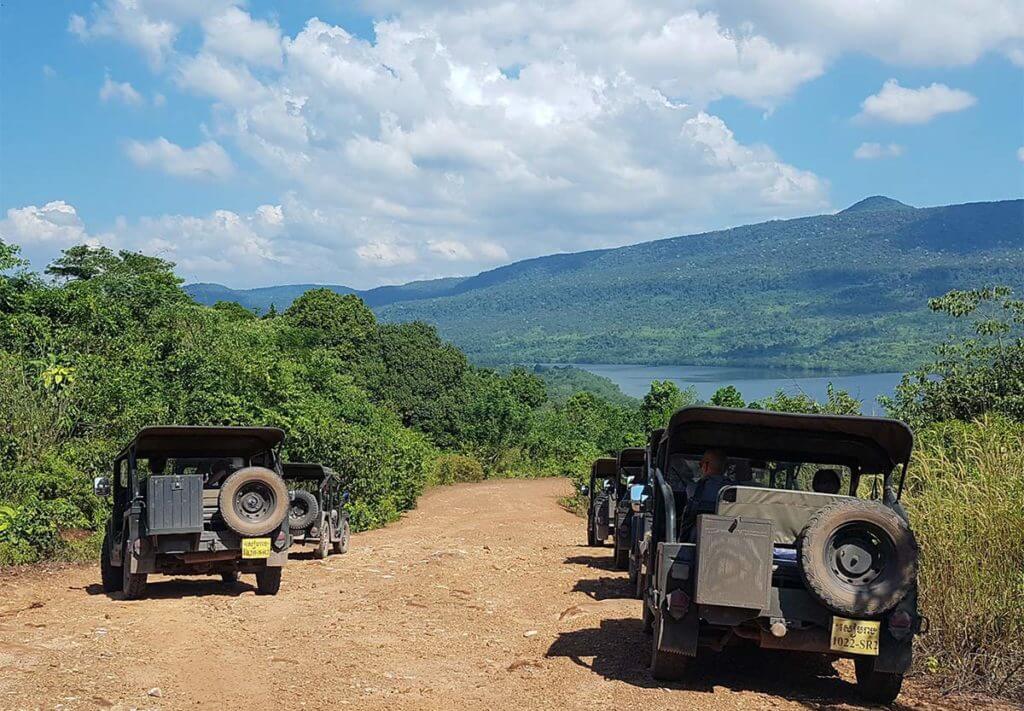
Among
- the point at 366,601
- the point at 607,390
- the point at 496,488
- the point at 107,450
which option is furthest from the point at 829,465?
the point at 607,390

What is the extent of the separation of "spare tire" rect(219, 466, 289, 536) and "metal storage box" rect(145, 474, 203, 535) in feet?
0.89

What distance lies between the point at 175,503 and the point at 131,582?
0.99 meters

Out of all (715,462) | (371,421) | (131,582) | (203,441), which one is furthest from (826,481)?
(371,421)

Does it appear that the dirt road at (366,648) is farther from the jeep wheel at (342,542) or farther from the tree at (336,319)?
the tree at (336,319)

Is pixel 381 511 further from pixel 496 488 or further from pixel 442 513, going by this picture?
pixel 496 488

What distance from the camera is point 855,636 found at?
7023 mm

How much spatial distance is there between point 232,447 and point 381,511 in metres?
12.0

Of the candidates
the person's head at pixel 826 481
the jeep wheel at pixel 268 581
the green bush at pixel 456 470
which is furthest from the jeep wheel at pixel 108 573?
the green bush at pixel 456 470

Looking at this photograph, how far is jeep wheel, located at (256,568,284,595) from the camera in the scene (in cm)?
1182

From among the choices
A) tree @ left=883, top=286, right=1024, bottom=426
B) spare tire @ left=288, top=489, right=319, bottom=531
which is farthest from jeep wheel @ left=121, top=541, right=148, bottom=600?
tree @ left=883, top=286, right=1024, bottom=426

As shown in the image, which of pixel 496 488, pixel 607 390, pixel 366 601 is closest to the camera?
A: pixel 366 601

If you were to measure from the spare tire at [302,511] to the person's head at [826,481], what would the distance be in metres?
8.96

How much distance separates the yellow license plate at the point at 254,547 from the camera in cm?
1136

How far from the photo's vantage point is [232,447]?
42.3ft
